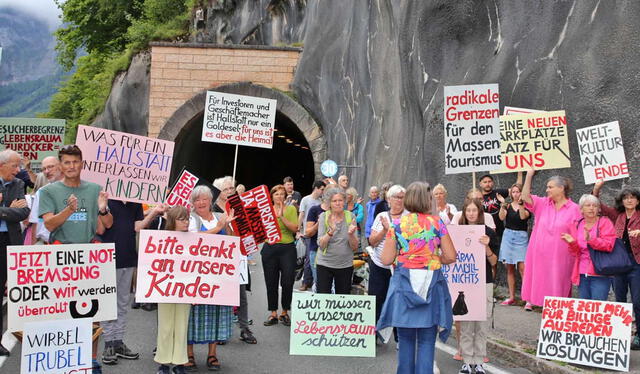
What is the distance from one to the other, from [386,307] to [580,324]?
252 cm

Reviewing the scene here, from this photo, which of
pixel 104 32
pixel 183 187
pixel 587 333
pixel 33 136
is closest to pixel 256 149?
pixel 104 32

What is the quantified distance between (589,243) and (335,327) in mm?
2743

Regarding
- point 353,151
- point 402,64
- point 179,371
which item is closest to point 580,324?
point 179,371

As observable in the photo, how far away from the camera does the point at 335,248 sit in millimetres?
9656

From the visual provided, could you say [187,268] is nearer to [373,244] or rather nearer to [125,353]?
[125,353]

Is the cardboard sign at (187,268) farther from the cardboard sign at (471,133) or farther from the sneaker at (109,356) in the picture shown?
the cardboard sign at (471,133)

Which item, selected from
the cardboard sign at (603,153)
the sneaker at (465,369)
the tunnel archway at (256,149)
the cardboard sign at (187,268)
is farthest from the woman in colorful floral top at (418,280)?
the tunnel archway at (256,149)

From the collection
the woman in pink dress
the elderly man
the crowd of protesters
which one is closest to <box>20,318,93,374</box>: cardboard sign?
the crowd of protesters

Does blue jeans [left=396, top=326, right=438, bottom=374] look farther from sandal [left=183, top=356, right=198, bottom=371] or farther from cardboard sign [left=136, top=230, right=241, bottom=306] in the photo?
sandal [left=183, top=356, right=198, bottom=371]

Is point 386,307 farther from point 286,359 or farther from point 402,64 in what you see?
point 402,64

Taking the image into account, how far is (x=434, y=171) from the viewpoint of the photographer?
15898 mm

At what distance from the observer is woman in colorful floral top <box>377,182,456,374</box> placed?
6555 millimetres

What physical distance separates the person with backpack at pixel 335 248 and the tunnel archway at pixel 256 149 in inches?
672

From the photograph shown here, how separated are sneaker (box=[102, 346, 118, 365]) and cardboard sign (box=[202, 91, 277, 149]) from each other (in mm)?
8141
